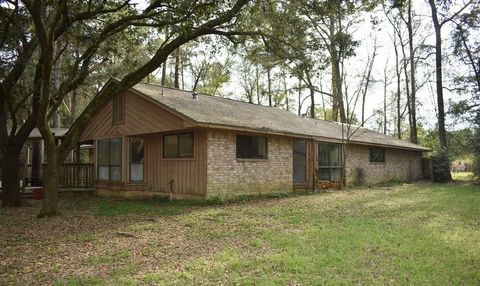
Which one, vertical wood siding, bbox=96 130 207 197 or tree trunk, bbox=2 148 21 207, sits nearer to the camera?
tree trunk, bbox=2 148 21 207

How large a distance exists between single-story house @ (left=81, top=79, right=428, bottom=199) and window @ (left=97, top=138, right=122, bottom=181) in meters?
0.04

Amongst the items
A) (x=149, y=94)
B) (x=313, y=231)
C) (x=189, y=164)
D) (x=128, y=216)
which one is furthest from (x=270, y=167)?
(x=313, y=231)

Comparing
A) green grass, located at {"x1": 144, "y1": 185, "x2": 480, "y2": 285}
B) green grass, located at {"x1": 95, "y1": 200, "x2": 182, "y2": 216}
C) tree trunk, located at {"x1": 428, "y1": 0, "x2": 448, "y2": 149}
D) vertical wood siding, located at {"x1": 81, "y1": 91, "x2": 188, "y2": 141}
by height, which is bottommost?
green grass, located at {"x1": 144, "y1": 185, "x2": 480, "y2": 285}

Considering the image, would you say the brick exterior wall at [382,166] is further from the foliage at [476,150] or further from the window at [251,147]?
the window at [251,147]

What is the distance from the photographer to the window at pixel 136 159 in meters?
16.2

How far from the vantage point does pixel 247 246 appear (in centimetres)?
716

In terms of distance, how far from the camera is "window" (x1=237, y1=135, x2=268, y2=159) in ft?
48.2

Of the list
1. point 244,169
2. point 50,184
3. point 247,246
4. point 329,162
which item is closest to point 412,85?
point 329,162

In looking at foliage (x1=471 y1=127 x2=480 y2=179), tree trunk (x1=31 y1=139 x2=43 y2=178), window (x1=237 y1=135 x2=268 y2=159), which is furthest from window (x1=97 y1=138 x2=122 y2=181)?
foliage (x1=471 y1=127 x2=480 y2=179)

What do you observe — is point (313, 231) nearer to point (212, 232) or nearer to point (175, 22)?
point (212, 232)

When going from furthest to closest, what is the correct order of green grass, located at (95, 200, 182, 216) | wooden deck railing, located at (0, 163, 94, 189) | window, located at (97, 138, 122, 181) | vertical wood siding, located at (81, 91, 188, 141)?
1. wooden deck railing, located at (0, 163, 94, 189)
2. window, located at (97, 138, 122, 181)
3. vertical wood siding, located at (81, 91, 188, 141)
4. green grass, located at (95, 200, 182, 216)

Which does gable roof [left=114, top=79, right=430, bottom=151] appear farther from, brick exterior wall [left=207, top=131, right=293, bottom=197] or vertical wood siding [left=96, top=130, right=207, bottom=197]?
vertical wood siding [left=96, top=130, right=207, bottom=197]

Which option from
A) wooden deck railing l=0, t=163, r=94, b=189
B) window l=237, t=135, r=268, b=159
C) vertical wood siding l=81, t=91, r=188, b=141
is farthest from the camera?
wooden deck railing l=0, t=163, r=94, b=189

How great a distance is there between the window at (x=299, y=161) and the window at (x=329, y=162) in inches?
40.1
